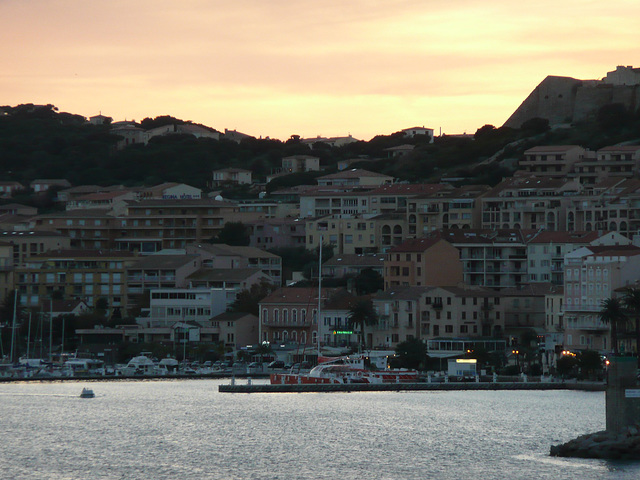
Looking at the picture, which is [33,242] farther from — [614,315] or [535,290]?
[614,315]

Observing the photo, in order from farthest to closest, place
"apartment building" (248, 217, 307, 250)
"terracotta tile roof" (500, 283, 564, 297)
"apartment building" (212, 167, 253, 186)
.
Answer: "apartment building" (212, 167, 253, 186)
"apartment building" (248, 217, 307, 250)
"terracotta tile roof" (500, 283, 564, 297)

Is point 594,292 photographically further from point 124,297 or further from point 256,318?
point 124,297

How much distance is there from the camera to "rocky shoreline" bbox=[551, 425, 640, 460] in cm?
5309

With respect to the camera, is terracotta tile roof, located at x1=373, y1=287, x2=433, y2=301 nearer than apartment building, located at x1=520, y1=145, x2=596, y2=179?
Yes

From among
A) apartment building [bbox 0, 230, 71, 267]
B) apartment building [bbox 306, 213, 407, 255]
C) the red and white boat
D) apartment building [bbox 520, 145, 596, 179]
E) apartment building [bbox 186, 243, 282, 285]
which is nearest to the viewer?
the red and white boat

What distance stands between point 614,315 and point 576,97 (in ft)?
231

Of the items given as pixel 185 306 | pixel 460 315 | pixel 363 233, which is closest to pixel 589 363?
pixel 460 315

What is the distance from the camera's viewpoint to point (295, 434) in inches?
2571

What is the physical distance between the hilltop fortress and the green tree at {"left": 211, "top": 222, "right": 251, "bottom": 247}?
39614mm

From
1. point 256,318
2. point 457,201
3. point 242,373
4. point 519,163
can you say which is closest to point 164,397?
point 242,373

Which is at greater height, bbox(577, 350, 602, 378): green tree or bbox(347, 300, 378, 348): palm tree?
bbox(347, 300, 378, 348): palm tree

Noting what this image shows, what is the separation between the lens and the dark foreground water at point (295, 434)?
55.1 meters

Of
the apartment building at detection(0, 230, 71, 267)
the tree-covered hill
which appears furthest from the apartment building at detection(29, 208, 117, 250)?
the tree-covered hill

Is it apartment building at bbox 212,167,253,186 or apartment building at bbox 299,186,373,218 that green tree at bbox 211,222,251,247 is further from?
apartment building at bbox 212,167,253,186
